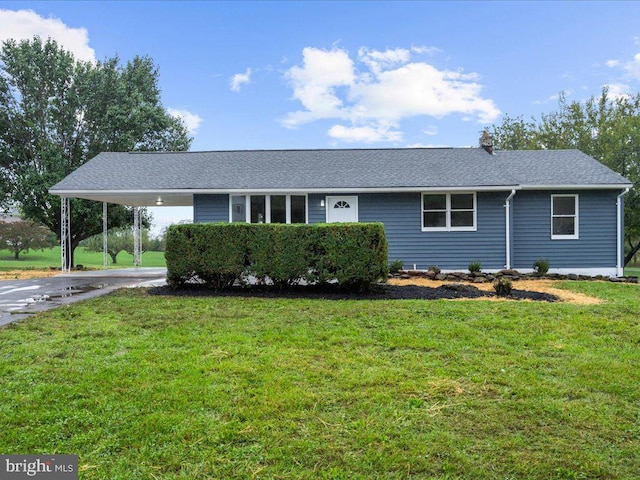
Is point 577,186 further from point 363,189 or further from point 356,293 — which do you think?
point 356,293

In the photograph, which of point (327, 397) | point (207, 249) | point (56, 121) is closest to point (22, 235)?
point (56, 121)

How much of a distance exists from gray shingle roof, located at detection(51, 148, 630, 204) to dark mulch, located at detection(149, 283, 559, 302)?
4.60m

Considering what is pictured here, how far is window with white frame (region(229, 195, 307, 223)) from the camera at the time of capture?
12844 millimetres

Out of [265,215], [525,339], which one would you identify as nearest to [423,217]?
[265,215]

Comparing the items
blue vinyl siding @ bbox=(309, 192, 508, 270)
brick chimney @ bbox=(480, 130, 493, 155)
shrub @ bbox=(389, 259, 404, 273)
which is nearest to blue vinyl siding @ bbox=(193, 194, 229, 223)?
blue vinyl siding @ bbox=(309, 192, 508, 270)

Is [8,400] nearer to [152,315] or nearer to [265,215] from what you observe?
[152,315]

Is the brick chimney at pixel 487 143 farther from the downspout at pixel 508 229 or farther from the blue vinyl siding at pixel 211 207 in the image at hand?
the blue vinyl siding at pixel 211 207

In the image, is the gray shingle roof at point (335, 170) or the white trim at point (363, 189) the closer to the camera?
the white trim at point (363, 189)

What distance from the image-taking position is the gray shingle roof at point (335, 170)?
1241cm

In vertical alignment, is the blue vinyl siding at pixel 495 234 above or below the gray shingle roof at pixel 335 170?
below

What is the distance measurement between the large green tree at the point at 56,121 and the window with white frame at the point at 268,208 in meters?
7.80

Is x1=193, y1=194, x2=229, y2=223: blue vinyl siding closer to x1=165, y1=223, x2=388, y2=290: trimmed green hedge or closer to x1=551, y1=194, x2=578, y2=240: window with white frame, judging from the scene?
x1=165, y1=223, x2=388, y2=290: trimmed green hedge

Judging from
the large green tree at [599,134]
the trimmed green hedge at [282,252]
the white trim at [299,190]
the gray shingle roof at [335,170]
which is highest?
the large green tree at [599,134]

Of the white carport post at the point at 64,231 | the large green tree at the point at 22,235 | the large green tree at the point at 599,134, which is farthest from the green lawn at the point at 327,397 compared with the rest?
the large green tree at the point at 22,235
